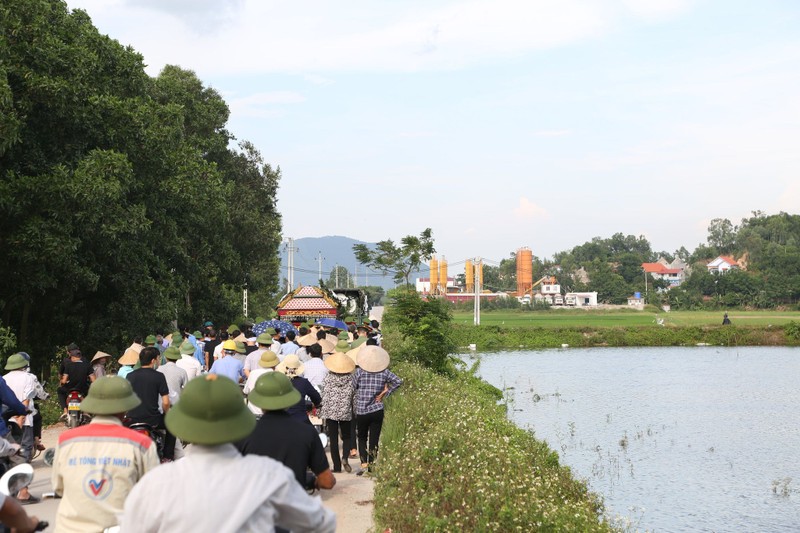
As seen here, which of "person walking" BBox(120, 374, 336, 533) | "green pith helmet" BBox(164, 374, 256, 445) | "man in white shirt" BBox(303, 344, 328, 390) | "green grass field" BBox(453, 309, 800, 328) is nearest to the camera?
"person walking" BBox(120, 374, 336, 533)

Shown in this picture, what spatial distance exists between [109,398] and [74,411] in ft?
28.9

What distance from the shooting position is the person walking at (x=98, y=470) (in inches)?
232

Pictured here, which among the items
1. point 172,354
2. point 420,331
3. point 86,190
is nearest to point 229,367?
point 172,354

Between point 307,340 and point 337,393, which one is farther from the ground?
point 307,340

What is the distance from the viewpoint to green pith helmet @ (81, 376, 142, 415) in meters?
6.18

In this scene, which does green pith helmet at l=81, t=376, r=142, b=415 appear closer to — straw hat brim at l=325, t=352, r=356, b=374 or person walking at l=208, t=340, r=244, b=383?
straw hat brim at l=325, t=352, r=356, b=374

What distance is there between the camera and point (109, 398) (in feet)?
20.5

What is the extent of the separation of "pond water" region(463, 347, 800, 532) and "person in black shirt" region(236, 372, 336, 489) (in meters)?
8.23

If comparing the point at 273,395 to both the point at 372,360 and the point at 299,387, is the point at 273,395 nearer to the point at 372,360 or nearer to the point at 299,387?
the point at 299,387

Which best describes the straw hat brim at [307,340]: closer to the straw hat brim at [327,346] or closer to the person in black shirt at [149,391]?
the straw hat brim at [327,346]

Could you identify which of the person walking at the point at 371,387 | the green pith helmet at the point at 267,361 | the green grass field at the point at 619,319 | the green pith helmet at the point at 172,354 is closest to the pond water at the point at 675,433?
the person walking at the point at 371,387

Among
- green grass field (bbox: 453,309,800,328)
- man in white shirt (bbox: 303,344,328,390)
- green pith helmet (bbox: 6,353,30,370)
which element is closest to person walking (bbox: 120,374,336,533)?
green pith helmet (bbox: 6,353,30,370)

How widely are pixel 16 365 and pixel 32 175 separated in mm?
12373

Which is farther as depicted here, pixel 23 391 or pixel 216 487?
pixel 23 391
